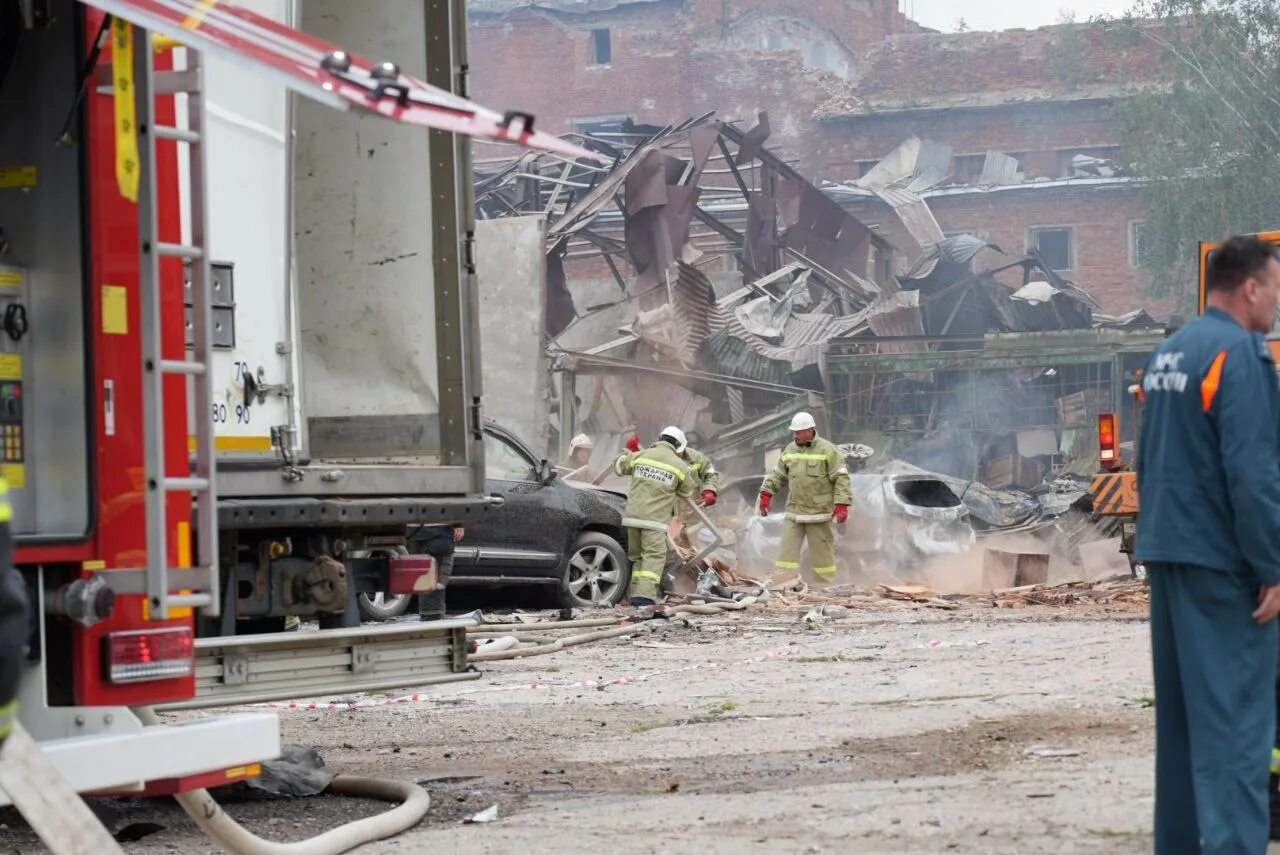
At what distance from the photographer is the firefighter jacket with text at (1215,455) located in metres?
4.56

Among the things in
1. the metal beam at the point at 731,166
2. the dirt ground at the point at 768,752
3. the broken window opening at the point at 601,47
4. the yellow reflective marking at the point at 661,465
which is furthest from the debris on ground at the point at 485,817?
the broken window opening at the point at 601,47

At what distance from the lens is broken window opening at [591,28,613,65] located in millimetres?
49562

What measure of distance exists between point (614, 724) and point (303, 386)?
294cm

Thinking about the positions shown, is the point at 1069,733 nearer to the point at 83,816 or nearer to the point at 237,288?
the point at 237,288

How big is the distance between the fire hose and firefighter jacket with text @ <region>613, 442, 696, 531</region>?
28.7ft

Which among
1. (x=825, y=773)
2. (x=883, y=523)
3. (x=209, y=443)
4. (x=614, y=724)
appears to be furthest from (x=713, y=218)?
(x=209, y=443)

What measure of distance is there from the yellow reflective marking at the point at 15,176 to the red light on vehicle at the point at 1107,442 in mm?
11551

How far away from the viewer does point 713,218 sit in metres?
31.2

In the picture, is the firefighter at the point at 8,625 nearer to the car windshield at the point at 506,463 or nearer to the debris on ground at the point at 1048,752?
the debris on ground at the point at 1048,752

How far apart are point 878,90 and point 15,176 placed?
42765 millimetres

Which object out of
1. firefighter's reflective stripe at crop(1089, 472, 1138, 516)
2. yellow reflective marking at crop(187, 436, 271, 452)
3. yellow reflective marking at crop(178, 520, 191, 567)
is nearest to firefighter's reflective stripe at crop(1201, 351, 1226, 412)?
yellow reflective marking at crop(178, 520, 191, 567)

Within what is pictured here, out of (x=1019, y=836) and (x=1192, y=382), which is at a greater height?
(x=1192, y=382)

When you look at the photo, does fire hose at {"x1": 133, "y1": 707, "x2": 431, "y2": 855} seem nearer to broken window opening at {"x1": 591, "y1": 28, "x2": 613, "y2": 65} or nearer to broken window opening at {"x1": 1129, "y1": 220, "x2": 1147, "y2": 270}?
broken window opening at {"x1": 1129, "y1": 220, "x2": 1147, "y2": 270}

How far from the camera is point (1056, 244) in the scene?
42.4 m
